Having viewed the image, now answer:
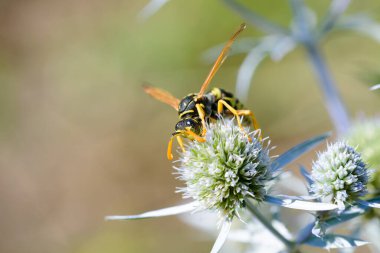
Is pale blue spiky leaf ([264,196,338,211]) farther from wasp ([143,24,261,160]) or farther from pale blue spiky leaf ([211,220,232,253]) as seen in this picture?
wasp ([143,24,261,160])

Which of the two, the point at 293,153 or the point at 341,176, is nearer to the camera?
the point at 341,176

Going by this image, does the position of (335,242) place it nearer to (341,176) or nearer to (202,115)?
(341,176)

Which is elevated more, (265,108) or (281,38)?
(265,108)

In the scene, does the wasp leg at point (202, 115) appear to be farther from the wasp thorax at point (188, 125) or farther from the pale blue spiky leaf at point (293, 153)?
the pale blue spiky leaf at point (293, 153)

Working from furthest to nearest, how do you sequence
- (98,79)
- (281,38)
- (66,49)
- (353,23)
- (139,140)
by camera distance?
(66,49) → (98,79) → (139,140) → (281,38) → (353,23)

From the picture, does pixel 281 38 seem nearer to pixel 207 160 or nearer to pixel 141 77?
pixel 207 160

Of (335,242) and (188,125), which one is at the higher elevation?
(188,125)

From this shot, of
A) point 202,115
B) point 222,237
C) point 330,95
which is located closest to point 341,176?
point 222,237

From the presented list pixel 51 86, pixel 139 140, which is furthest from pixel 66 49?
pixel 139 140

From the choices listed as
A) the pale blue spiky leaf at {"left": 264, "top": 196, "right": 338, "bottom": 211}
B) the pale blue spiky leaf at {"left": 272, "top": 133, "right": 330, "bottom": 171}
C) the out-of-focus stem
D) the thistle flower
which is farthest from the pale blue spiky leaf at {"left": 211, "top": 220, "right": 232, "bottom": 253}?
the out-of-focus stem
